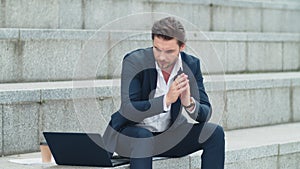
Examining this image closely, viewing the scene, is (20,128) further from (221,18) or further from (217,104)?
(221,18)

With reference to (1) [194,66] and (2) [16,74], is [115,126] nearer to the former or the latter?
(1) [194,66]

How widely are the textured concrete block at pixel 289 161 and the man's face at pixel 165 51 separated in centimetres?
188

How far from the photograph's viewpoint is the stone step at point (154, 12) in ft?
21.8

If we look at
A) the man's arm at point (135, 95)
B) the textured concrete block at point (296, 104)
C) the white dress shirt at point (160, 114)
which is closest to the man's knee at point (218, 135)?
the white dress shirt at point (160, 114)

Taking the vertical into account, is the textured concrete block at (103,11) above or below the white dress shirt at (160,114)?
above

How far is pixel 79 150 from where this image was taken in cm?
484

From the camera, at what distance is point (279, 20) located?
31.7 feet

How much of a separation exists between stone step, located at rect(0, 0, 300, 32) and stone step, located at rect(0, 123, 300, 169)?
105 centimetres

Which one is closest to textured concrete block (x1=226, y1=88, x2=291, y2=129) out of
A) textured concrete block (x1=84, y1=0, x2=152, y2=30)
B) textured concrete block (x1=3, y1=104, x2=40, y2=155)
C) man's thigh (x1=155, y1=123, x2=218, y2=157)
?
textured concrete block (x1=84, y1=0, x2=152, y2=30)

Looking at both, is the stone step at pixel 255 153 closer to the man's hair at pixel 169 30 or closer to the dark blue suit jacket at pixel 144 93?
the dark blue suit jacket at pixel 144 93

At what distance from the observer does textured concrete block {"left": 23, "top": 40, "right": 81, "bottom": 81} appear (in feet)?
20.7

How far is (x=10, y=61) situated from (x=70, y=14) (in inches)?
42.5

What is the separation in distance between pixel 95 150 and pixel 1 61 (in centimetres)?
166

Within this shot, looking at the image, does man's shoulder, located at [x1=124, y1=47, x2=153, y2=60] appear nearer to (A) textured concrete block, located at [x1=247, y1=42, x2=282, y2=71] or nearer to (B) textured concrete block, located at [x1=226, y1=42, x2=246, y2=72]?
(B) textured concrete block, located at [x1=226, y1=42, x2=246, y2=72]
